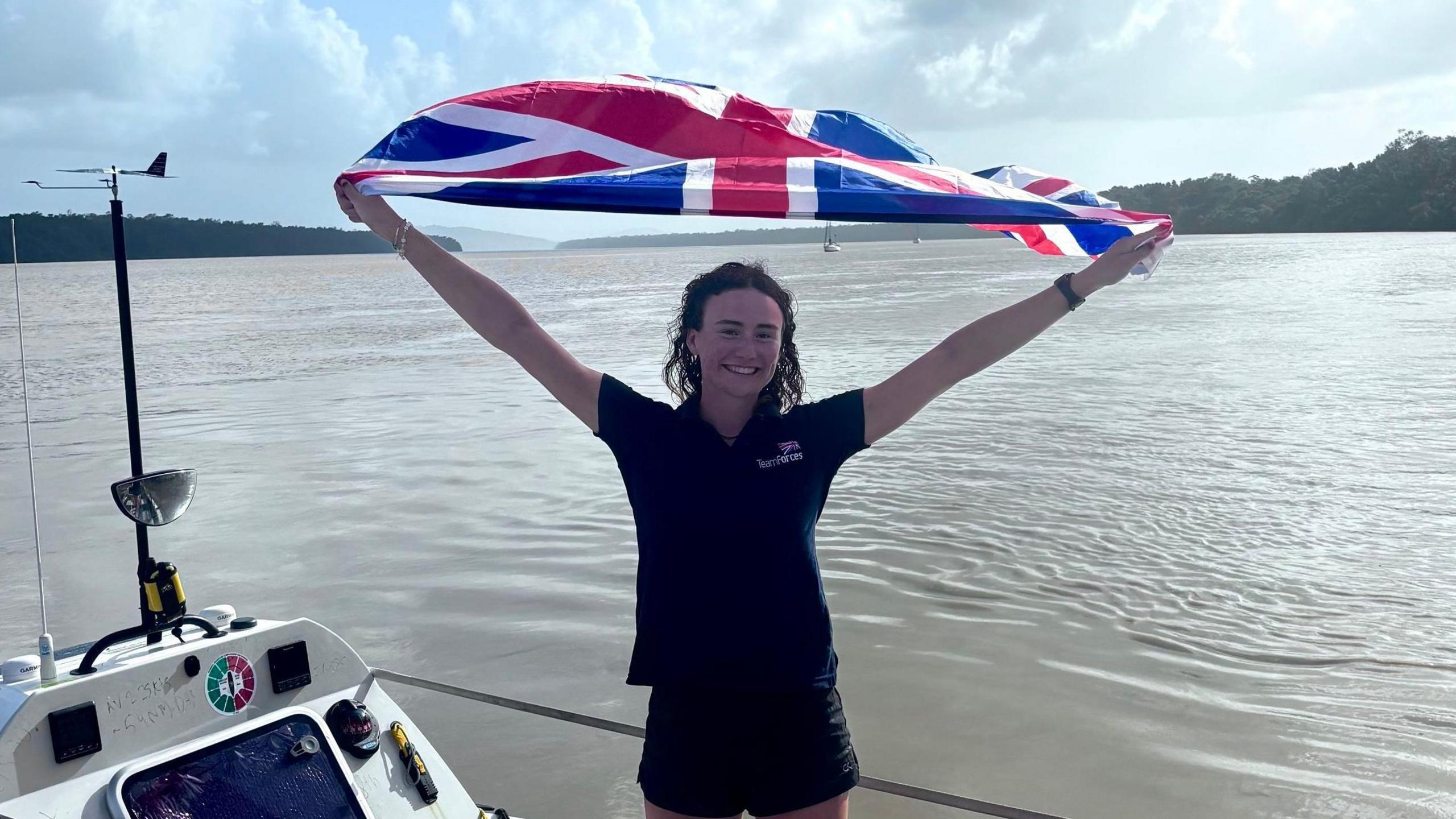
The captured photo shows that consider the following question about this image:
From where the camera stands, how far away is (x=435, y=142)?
9.49 feet

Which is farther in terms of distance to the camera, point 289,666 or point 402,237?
point 289,666

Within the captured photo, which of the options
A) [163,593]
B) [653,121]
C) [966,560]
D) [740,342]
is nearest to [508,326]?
[740,342]

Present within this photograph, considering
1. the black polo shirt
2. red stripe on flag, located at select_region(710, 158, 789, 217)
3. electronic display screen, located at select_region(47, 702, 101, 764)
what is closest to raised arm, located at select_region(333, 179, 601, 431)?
the black polo shirt

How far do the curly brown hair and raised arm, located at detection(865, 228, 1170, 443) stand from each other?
24 centimetres

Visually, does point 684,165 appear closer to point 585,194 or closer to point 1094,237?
point 585,194

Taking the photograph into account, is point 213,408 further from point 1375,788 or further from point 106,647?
point 1375,788

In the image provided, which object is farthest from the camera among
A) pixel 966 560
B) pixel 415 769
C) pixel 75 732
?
pixel 966 560

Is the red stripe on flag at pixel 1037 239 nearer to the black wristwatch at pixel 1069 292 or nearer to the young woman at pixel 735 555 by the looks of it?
the black wristwatch at pixel 1069 292

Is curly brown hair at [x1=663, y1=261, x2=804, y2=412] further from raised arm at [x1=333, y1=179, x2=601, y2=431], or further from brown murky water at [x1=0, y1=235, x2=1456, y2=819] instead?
brown murky water at [x1=0, y1=235, x2=1456, y2=819]

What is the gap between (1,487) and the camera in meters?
10.8

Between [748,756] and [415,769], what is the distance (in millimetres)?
1339

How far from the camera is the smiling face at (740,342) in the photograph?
223cm

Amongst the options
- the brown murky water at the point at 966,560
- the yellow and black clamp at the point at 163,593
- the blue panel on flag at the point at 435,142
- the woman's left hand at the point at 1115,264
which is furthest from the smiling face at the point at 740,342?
the brown murky water at the point at 966,560

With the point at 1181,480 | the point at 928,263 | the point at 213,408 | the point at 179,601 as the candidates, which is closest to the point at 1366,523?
the point at 1181,480
